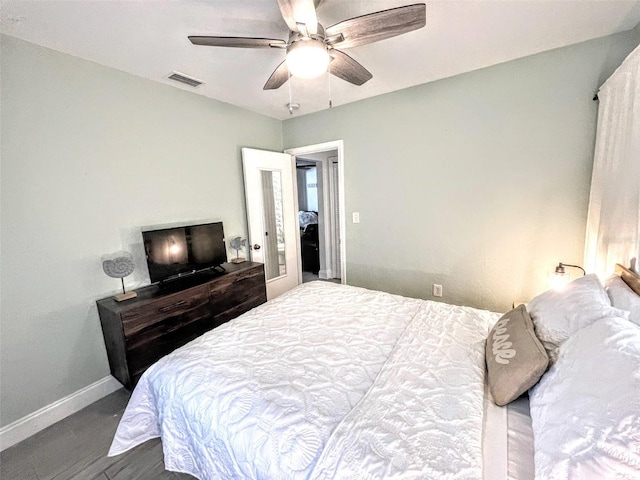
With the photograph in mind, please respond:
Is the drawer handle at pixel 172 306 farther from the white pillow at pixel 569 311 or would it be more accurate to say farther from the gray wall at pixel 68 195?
the white pillow at pixel 569 311

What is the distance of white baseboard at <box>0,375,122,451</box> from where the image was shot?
170 cm

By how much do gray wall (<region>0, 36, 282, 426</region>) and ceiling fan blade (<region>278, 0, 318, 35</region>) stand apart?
1.69 m

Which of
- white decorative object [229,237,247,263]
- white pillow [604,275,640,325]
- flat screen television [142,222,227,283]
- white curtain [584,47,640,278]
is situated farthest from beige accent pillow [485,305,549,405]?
white decorative object [229,237,247,263]

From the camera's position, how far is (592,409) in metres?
0.75

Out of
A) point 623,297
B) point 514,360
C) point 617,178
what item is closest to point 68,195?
point 514,360

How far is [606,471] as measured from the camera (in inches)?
25.4

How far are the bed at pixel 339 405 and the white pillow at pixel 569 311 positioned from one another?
27mm

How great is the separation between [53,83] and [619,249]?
3702 millimetres

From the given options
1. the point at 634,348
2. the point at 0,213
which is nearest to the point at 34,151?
the point at 0,213

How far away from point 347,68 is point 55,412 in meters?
3.12

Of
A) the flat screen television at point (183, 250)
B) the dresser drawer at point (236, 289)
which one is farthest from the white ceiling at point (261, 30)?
the dresser drawer at point (236, 289)

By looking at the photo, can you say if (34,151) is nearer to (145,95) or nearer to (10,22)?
(10,22)

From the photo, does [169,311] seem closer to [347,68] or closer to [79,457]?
[79,457]

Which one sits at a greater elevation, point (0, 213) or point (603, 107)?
point (603, 107)
